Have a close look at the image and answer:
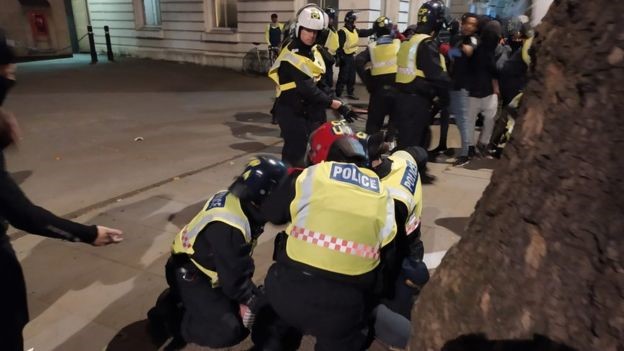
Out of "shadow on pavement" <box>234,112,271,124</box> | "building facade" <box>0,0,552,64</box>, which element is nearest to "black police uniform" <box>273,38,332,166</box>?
"shadow on pavement" <box>234,112,271,124</box>

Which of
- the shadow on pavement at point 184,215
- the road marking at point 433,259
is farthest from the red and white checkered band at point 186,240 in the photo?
the road marking at point 433,259

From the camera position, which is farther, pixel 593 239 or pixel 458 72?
pixel 458 72

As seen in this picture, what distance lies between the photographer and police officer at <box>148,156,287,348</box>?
2.21 m

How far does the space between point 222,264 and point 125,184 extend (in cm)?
328

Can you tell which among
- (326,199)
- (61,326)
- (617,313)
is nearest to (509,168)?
(617,313)

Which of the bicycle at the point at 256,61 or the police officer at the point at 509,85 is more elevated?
the police officer at the point at 509,85

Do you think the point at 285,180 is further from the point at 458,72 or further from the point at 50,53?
the point at 50,53

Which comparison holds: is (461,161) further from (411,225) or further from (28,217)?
(28,217)

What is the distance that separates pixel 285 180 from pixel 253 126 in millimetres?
5983

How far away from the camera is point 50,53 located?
1833 cm

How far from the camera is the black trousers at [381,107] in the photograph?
5.20m

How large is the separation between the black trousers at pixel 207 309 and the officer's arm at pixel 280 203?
58cm

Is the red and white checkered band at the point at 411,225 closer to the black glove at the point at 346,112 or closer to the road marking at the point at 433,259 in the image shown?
the road marking at the point at 433,259

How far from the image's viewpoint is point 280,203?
2096mm
